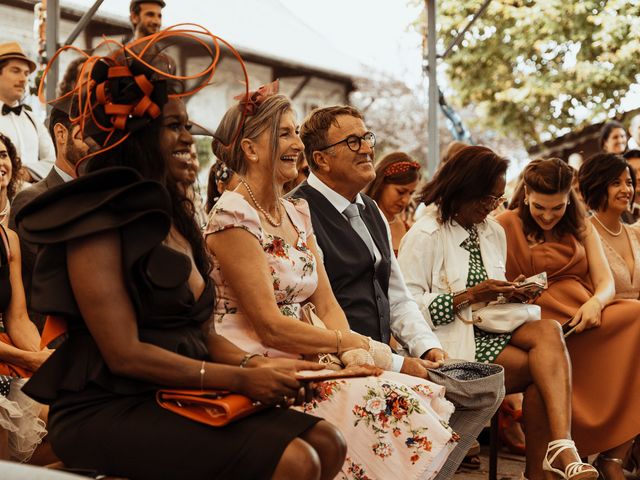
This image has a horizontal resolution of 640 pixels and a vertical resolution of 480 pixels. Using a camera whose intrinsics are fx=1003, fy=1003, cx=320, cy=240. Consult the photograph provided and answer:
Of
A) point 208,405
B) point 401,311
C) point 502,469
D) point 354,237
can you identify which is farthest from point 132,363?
point 502,469

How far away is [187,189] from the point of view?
3.12 meters

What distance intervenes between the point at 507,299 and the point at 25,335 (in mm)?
2413

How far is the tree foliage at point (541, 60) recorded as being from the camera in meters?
19.4

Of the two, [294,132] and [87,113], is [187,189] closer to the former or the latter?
[87,113]

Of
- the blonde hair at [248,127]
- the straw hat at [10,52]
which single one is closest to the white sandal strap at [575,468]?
the blonde hair at [248,127]

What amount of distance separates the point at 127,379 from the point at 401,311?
222cm

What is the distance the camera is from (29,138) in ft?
22.2

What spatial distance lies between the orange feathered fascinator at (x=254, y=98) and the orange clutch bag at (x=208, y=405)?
149 cm

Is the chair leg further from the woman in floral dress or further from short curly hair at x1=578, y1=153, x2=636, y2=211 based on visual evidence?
short curly hair at x1=578, y1=153, x2=636, y2=211

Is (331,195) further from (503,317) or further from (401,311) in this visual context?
(503,317)

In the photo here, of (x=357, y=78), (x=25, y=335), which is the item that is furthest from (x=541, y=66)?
(x=25, y=335)

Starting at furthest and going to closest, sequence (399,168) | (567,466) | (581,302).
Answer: (399,168) < (581,302) < (567,466)

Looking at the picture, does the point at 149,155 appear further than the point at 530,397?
No

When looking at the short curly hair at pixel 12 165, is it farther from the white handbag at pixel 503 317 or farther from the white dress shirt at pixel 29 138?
the white handbag at pixel 503 317
